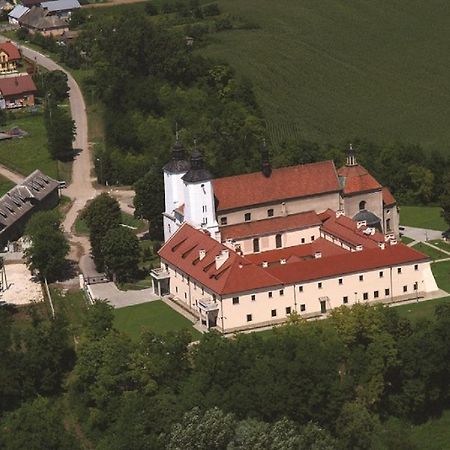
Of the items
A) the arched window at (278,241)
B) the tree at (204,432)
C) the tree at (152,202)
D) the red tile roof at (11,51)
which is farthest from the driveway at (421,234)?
the red tile roof at (11,51)

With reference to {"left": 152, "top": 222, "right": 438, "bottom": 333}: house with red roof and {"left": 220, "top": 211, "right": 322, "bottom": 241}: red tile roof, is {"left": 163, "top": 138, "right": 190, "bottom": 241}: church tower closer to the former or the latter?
{"left": 152, "top": 222, "right": 438, "bottom": 333}: house with red roof

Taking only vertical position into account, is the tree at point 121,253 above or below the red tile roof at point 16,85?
above

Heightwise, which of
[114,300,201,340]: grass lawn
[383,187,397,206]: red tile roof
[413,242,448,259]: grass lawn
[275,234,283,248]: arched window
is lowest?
[413,242,448,259]: grass lawn

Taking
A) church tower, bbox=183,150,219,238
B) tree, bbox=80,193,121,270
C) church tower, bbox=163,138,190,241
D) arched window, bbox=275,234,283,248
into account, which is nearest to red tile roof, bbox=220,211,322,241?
arched window, bbox=275,234,283,248

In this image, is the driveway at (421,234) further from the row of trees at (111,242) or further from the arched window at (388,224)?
the row of trees at (111,242)

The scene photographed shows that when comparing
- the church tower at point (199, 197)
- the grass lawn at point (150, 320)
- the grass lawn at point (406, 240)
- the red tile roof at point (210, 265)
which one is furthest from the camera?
the grass lawn at point (406, 240)

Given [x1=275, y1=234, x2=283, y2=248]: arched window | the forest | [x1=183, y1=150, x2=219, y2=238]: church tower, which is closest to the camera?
the forest

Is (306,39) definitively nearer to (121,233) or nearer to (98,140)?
(98,140)

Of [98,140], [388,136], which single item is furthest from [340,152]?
[98,140]
